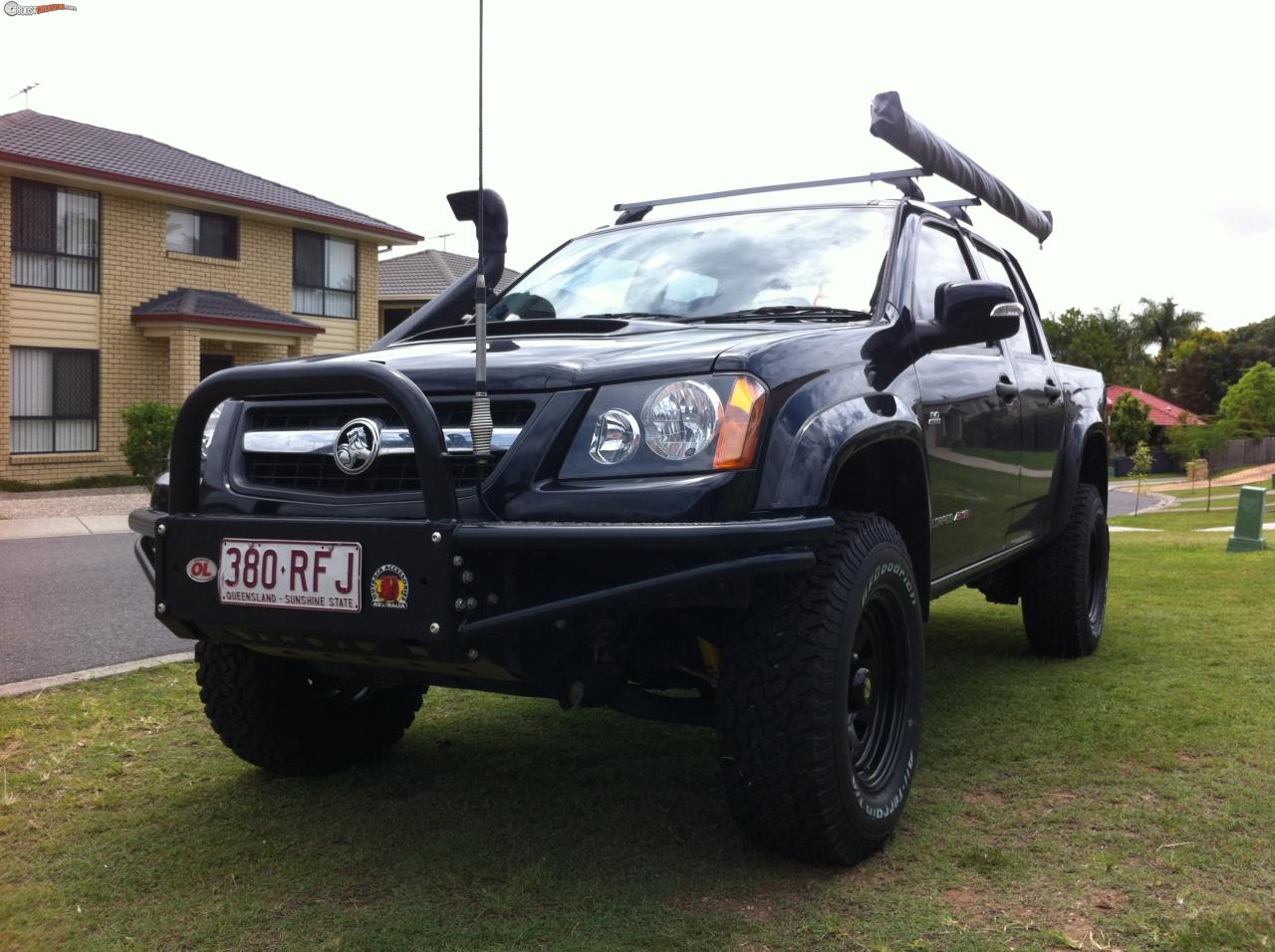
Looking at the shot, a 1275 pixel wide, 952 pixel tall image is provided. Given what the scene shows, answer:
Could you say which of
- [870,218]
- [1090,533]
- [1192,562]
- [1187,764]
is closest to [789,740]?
[1187,764]

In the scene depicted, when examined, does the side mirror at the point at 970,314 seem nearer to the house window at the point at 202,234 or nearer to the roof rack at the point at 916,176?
the roof rack at the point at 916,176

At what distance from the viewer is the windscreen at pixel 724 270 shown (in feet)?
12.9

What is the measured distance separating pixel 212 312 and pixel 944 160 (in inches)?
806

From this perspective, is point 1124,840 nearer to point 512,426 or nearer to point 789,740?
point 789,740

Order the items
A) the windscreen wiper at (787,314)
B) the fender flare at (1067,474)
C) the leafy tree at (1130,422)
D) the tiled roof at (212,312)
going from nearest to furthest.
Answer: the windscreen wiper at (787,314) < the fender flare at (1067,474) < the tiled roof at (212,312) < the leafy tree at (1130,422)

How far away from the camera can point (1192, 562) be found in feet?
33.3

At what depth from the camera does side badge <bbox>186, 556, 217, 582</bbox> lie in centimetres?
300

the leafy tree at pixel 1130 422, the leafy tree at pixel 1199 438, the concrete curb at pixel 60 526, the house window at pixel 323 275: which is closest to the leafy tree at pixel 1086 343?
the leafy tree at pixel 1130 422

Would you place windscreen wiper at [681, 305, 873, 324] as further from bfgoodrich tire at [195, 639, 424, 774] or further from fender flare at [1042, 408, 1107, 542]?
fender flare at [1042, 408, 1107, 542]

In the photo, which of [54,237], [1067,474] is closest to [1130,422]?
[54,237]

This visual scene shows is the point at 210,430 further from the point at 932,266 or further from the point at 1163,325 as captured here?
the point at 1163,325

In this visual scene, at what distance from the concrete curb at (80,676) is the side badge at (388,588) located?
3.12 m

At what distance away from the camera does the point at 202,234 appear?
24188 mm

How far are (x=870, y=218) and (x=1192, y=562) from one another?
7.19 m
